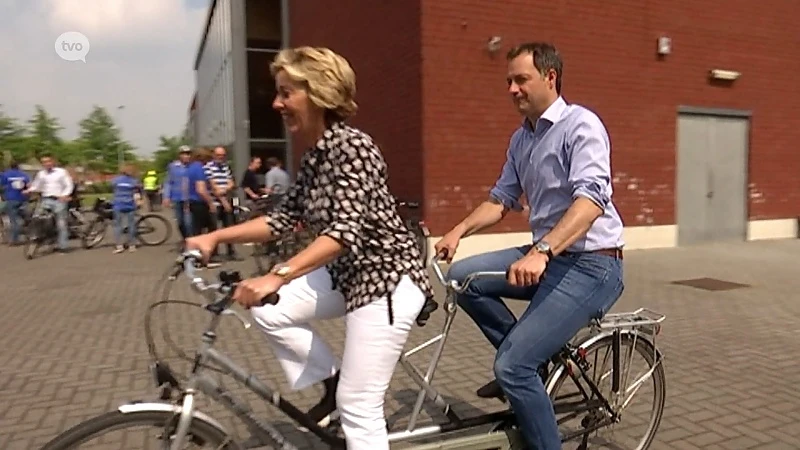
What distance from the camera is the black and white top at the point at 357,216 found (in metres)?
2.27

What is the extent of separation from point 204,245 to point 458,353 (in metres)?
3.24

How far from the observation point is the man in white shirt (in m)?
12.6

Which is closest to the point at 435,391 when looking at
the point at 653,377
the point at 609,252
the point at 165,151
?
the point at 609,252

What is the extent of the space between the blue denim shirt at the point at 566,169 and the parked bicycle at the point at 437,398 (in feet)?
1.15

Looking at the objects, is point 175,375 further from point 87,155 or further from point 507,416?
point 87,155

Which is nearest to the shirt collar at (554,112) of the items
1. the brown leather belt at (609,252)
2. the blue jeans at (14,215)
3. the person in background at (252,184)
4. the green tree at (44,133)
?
the brown leather belt at (609,252)

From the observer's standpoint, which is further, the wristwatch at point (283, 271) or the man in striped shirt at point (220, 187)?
the man in striped shirt at point (220, 187)

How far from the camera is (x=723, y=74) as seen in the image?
1232 centimetres

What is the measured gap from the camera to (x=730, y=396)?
4.35 metres

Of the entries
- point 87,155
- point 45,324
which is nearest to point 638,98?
point 45,324

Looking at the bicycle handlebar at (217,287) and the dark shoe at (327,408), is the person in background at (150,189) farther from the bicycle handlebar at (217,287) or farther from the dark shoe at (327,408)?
the bicycle handlebar at (217,287)

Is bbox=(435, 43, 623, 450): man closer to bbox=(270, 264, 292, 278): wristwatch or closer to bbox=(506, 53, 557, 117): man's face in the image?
bbox=(506, 53, 557, 117): man's face

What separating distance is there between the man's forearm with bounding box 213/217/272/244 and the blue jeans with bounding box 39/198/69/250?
1144 cm

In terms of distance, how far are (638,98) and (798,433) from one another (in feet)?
28.4
